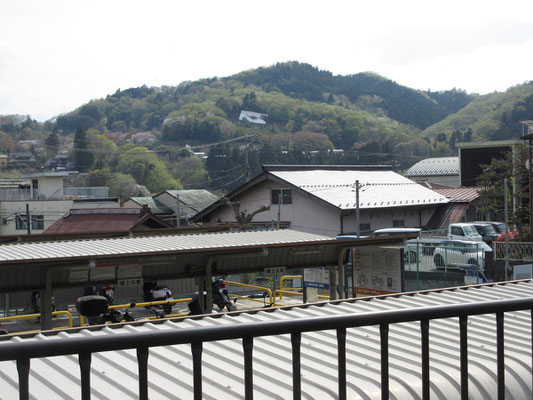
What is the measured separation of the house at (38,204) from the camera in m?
37.7

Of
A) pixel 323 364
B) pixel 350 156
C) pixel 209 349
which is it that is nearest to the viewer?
pixel 323 364

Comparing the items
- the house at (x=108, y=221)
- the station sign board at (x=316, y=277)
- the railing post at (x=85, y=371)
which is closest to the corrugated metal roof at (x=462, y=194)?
the house at (x=108, y=221)

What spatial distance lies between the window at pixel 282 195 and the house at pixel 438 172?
27379 mm

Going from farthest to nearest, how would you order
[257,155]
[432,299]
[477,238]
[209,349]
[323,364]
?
1. [257,155]
2. [477,238]
3. [432,299]
4. [209,349]
5. [323,364]

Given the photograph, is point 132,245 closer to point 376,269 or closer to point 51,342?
point 376,269

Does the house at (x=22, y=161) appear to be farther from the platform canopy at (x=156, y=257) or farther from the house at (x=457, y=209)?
the platform canopy at (x=156, y=257)

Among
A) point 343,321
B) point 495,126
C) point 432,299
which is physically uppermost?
point 495,126

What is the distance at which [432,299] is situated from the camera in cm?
700

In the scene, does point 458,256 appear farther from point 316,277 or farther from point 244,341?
point 244,341

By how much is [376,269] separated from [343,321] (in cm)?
1000

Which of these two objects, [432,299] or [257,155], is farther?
[257,155]

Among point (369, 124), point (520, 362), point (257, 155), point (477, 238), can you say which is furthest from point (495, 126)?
point (520, 362)

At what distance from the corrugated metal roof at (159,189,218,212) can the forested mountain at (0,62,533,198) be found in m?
6.26

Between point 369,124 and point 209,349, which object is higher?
point 369,124
